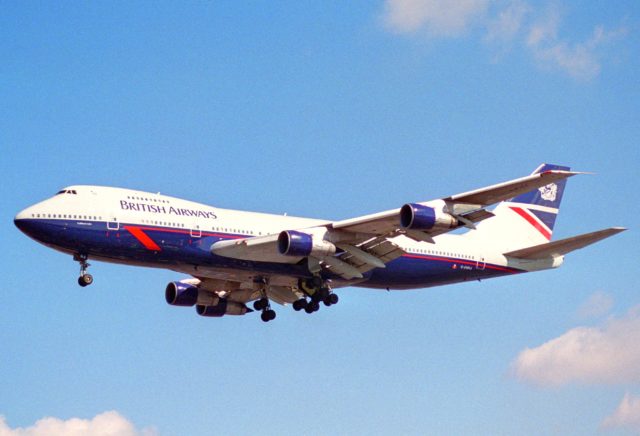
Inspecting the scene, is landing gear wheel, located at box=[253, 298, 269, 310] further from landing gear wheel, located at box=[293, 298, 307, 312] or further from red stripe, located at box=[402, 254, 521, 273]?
red stripe, located at box=[402, 254, 521, 273]

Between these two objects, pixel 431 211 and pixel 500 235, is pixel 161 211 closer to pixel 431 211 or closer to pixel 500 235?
pixel 431 211

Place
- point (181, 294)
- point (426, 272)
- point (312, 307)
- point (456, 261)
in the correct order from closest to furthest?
point (312, 307) → point (426, 272) → point (456, 261) → point (181, 294)

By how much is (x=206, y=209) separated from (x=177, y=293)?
7.69 m

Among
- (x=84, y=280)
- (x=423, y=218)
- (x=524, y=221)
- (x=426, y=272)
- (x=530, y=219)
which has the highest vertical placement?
(x=530, y=219)

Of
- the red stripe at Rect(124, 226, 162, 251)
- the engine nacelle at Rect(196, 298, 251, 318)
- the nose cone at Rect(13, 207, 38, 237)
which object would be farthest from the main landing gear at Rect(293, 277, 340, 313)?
the nose cone at Rect(13, 207, 38, 237)

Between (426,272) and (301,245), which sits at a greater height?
(426,272)

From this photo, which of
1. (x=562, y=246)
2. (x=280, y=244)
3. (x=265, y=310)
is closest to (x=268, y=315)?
(x=265, y=310)

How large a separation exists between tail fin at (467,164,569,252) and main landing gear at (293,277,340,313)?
914 cm

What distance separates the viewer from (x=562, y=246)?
48.9 metres

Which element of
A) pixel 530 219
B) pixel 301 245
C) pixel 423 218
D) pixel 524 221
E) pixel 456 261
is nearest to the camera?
pixel 423 218

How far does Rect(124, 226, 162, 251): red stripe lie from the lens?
43.4 m

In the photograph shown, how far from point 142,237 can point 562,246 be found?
1987 centimetres

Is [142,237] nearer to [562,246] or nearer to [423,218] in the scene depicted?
[423,218]

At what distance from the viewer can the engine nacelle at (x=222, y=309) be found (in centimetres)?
5278
